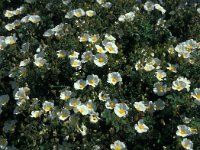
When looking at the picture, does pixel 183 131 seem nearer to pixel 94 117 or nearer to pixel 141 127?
pixel 141 127

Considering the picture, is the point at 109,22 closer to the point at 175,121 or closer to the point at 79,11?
the point at 79,11

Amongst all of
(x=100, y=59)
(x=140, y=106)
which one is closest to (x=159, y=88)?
(x=140, y=106)

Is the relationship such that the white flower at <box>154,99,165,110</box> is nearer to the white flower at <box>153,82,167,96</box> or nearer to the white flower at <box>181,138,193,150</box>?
the white flower at <box>153,82,167,96</box>

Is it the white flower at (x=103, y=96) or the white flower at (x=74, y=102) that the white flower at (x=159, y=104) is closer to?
the white flower at (x=103, y=96)

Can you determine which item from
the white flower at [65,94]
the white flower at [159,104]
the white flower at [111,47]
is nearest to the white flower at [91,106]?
the white flower at [65,94]

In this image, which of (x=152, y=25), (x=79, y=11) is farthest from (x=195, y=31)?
(x=79, y=11)

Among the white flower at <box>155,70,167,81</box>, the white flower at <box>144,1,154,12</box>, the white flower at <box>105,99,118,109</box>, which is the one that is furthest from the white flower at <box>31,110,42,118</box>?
the white flower at <box>144,1,154,12</box>
